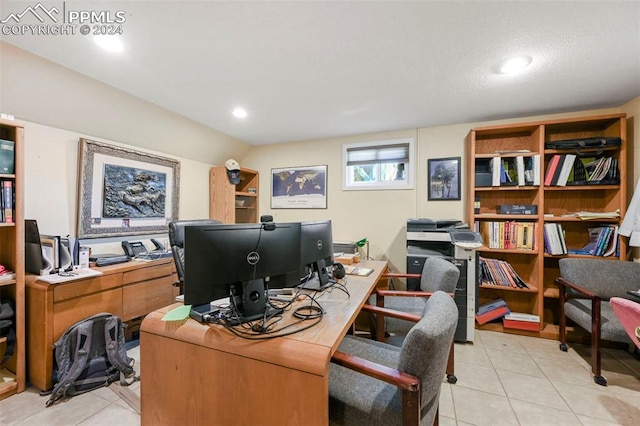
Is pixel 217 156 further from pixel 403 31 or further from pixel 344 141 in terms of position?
pixel 403 31

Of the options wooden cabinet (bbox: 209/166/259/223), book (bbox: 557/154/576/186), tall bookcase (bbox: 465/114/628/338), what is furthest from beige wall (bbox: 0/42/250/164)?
book (bbox: 557/154/576/186)

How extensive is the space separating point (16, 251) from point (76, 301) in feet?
1.72

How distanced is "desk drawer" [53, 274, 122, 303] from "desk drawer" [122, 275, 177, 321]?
130 mm

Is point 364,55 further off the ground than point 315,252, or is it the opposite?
point 364,55

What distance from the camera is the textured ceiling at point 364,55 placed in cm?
140

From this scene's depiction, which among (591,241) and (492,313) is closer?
(591,241)

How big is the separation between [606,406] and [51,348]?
3.92 metres

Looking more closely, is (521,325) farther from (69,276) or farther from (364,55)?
(69,276)

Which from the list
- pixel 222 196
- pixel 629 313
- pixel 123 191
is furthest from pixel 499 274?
pixel 123 191

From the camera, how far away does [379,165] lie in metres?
3.58

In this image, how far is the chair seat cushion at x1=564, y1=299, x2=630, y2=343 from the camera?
Answer: 1945 millimetres

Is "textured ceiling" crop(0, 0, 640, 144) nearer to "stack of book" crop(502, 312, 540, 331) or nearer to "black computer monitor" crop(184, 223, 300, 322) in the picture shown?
"black computer monitor" crop(184, 223, 300, 322)

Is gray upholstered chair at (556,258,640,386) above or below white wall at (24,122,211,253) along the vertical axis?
below

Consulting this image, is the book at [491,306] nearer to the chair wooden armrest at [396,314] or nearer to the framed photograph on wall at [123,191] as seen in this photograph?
the chair wooden armrest at [396,314]
